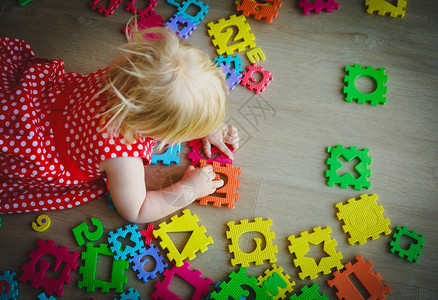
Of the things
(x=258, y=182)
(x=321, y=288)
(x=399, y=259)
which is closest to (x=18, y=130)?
(x=258, y=182)

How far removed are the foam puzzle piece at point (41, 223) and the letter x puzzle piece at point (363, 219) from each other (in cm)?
84

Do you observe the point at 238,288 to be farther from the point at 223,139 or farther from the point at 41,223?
the point at 41,223

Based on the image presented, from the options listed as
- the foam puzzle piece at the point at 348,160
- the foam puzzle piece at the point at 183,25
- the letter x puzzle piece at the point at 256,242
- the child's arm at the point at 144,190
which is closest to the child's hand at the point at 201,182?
the child's arm at the point at 144,190

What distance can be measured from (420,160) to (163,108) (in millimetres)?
843

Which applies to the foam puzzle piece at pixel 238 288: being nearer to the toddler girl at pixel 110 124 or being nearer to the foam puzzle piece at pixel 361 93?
the toddler girl at pixel 110 124

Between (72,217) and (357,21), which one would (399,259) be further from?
(72,217)

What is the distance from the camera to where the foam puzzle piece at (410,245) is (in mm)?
1021

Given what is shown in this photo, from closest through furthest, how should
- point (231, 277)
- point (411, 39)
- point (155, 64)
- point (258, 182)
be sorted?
point (155, 64), point (231, 277), point (258, 182), point (411, 39)

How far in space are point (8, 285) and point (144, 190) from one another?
452 mm

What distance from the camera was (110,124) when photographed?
792 millimetres

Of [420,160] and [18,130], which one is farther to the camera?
[420,160]

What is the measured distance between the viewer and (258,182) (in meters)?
1.10

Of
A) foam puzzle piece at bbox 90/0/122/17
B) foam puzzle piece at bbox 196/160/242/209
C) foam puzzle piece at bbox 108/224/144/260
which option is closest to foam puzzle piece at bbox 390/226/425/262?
foam puzzle piece at bbox 196/160/242/209

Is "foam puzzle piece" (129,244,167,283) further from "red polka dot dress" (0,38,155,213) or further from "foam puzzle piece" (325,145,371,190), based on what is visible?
"foam puzzle piece" (325,145,371,190)
